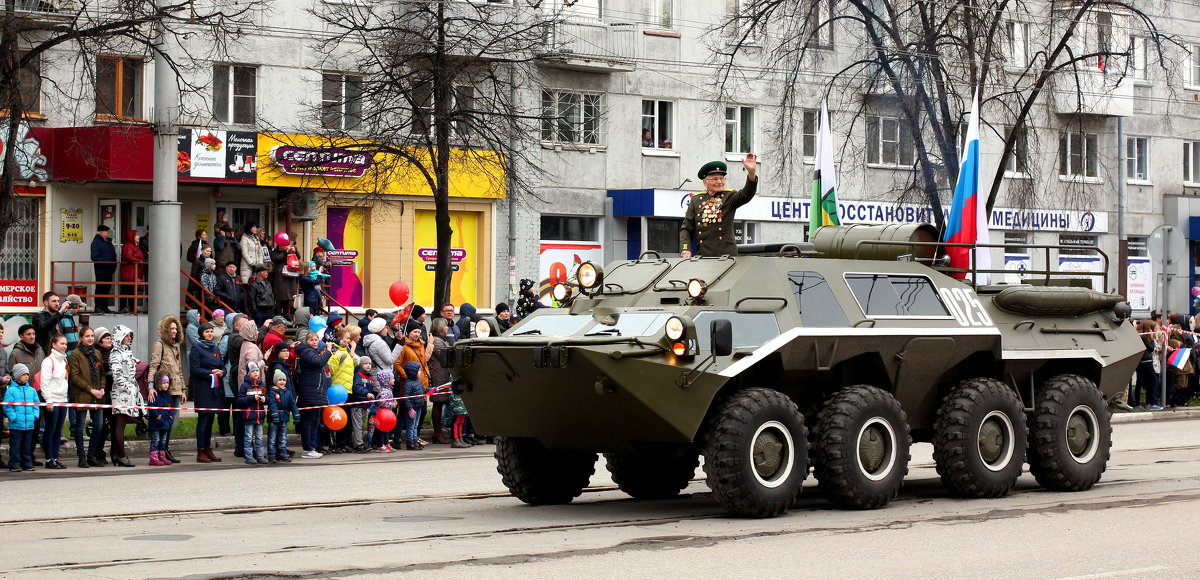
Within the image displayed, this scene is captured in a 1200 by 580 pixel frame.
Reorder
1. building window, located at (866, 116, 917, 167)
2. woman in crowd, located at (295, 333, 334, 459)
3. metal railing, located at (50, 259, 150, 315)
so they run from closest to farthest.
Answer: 1. woman in crowd, located at (295, 333, 334, 459)
2. metal railing, located at (50, 259, 150, 315)
3. building window, located at (866, 116, 917, 167)

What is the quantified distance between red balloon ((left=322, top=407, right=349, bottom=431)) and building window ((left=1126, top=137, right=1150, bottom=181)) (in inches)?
1360

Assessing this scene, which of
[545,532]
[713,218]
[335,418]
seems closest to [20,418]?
[335,418]

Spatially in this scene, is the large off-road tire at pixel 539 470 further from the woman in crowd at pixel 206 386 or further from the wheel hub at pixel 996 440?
the woman in crowd at pixel 206 386

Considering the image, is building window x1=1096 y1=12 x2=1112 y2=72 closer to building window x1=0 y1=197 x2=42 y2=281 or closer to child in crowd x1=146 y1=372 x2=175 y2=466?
child in crowd x1=146 y1=372 x2=175 y2=466

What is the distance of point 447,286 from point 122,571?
16.0 meters

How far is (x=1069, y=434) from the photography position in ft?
49.9

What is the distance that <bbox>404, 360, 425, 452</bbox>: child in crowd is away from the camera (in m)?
21.6

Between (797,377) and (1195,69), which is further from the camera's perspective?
(1195,69)

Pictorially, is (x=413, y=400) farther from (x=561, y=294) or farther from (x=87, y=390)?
(x=561, y=294)

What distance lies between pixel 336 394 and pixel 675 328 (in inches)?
336

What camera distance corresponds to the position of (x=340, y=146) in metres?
26.8

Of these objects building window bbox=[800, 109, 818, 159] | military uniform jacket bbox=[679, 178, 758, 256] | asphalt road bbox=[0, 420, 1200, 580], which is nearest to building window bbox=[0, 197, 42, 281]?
asphalt road bbox=[0, 420, 1200, 580]

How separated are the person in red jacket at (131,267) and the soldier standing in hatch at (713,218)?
16.2 metres

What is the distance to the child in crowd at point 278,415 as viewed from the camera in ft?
63.2
